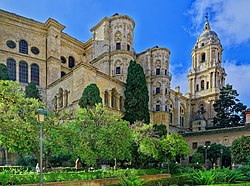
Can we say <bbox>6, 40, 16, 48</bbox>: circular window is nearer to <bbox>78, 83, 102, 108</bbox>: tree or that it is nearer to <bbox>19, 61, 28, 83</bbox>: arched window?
<bbox>19, 61, 28, 83</bbox>: arched window

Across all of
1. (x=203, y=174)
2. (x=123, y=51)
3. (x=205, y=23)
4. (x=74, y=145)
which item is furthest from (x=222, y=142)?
(x=205, y=23)

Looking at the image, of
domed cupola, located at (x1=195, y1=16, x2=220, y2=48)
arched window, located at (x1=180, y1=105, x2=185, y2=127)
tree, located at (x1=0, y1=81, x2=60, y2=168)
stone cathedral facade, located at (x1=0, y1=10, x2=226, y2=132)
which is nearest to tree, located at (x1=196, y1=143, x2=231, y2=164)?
stone cathedral facade, located at (x1=0, y1=10, x2=226, y2=132)

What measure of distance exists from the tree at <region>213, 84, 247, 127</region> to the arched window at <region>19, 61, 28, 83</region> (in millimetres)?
39172

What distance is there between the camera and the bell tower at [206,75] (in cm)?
6328

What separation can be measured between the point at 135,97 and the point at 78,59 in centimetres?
1591

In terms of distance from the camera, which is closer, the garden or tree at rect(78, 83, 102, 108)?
the garden

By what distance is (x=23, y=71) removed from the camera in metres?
37.9

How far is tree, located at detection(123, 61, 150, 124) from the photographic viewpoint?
36.1 meters

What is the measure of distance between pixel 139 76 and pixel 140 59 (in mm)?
12791

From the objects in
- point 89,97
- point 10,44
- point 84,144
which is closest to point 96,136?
point 84,144

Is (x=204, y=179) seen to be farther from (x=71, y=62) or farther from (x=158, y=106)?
(x=71, y=62)

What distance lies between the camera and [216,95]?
2442 inches

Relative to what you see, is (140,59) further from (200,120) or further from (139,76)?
(200,120)

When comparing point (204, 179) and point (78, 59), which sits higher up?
point (78, 59)
